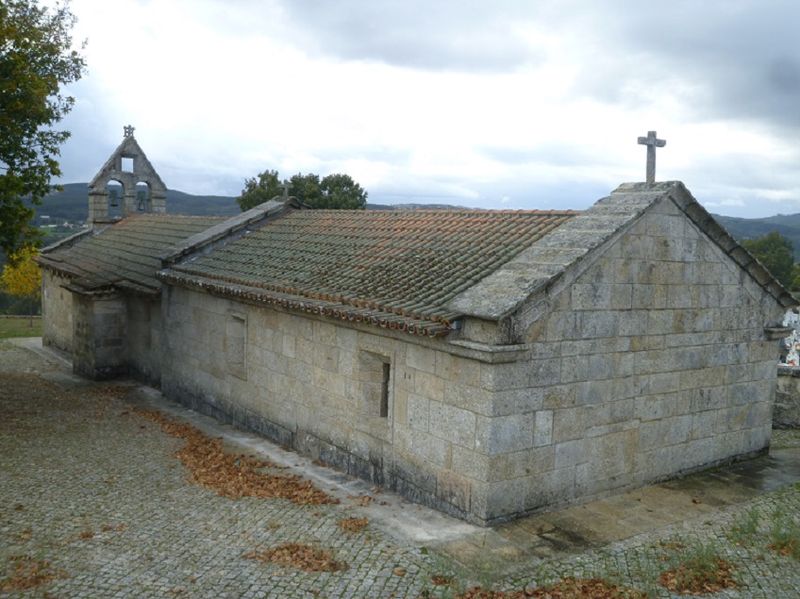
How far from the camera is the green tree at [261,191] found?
139ft

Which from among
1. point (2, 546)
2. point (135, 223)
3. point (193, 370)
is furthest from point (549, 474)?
point (135, 223)

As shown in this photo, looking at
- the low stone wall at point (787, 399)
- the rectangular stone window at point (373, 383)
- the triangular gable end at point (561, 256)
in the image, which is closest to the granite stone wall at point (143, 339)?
the rectangular stone window at point (373, 383)

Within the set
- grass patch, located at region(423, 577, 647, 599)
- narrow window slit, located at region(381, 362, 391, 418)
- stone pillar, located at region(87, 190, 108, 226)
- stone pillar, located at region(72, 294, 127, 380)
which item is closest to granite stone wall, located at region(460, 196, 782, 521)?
grass patch, located at region(423, 577, 647, 599)

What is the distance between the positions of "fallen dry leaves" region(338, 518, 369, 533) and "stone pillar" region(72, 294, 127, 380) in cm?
1267

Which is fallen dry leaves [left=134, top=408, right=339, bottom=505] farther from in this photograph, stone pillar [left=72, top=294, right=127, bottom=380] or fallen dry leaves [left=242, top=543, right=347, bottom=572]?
stone pillar [left=72, top=294, right=127, bottom=380]

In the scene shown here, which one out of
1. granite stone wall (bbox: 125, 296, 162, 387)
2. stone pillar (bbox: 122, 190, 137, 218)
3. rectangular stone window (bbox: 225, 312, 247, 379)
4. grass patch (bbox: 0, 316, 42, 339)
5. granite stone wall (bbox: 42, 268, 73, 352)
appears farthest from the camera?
grass patch (bbox: 0, 316, 42, 339)

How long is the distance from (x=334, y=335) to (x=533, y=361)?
3.81 meters

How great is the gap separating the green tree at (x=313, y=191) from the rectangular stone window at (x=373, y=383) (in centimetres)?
3076

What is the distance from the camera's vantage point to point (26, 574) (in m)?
8.11

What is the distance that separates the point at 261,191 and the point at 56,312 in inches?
760

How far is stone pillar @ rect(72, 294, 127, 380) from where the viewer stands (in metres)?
20.1

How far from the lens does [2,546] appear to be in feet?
29.1

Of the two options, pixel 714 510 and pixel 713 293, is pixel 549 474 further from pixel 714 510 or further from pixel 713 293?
pixel 713 293

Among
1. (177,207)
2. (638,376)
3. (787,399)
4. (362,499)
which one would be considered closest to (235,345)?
(362,499)
